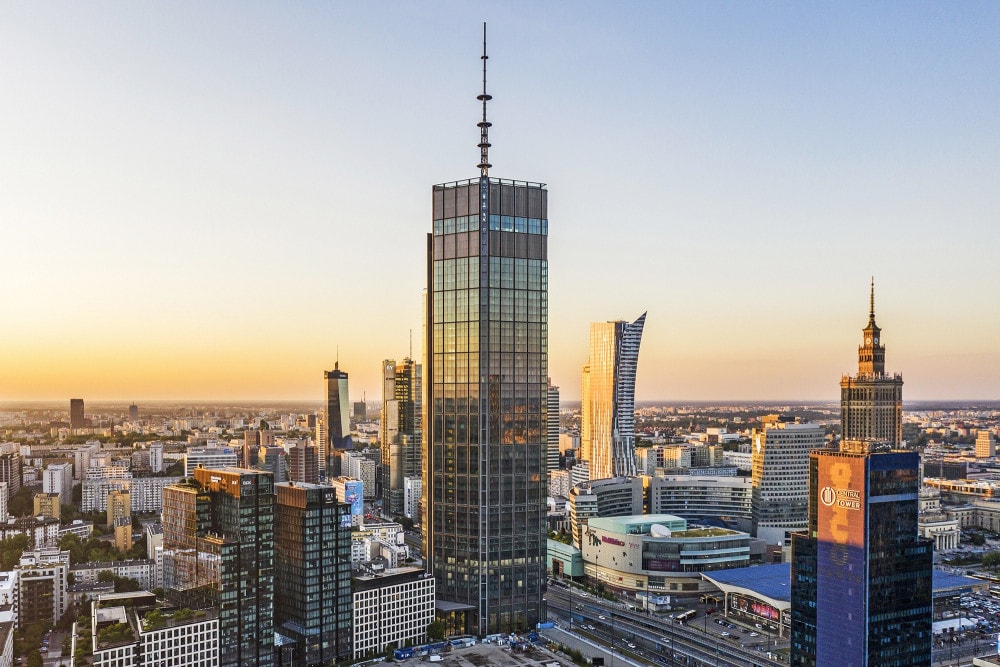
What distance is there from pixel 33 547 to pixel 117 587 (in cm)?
3032

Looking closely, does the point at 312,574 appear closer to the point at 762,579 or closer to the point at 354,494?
the point at 762,579

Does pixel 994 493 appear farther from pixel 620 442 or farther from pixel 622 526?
pixel 622 526

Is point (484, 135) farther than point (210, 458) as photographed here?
No

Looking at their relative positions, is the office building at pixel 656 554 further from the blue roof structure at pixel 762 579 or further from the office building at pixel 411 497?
the office building at pixel 411 497

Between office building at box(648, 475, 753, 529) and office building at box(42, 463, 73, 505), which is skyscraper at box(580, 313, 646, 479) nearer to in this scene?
office building at box(648, 475, 753, 529)

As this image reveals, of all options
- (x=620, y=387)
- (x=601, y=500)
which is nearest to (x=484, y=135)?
(x=601, y=500)

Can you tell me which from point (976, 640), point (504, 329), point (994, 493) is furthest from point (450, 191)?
point (994, 493)

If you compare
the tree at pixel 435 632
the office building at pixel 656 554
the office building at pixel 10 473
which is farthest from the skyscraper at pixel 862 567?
the office building at pixel 10 473

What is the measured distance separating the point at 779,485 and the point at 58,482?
126062mm

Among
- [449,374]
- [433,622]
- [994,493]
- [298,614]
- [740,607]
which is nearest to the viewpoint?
[298,614]

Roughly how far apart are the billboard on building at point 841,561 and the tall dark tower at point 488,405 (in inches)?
1218

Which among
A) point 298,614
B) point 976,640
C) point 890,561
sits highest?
point 890,561

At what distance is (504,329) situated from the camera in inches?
3610

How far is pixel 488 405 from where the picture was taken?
90.9 metres
